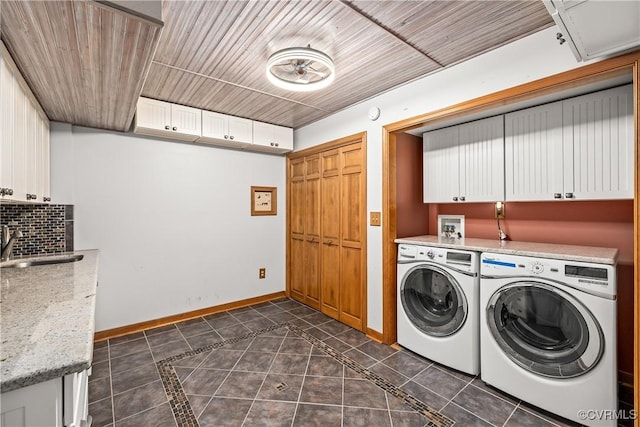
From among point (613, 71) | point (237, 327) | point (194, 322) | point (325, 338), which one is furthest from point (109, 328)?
point (613, 71)

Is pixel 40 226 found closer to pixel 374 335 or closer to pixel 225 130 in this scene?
pixel 225 130

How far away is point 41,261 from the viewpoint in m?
2.36

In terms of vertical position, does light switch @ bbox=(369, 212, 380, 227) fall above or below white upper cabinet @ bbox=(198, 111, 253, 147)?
below

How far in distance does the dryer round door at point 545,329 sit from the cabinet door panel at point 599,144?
0.83m

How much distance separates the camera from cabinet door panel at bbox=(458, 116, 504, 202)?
2.52 meters

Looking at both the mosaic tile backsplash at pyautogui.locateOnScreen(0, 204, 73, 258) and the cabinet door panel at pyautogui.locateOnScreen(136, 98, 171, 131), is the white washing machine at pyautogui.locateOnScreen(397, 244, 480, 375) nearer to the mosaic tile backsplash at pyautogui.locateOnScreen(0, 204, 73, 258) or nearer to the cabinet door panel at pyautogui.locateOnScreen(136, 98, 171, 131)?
the cabinet door panel at pyautogui.locateOnScreen(136, 98, 171, 131)

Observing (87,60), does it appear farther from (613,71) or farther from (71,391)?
(613,71)

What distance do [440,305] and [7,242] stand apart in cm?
364

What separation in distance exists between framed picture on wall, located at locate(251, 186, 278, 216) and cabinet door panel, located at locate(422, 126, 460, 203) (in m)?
2.12

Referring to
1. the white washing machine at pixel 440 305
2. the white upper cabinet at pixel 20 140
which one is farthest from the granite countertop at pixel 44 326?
the white washing machine at pixel 440 305

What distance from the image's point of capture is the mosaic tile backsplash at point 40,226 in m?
2.55

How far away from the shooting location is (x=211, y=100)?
2959mm

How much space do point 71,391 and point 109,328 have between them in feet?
8.58

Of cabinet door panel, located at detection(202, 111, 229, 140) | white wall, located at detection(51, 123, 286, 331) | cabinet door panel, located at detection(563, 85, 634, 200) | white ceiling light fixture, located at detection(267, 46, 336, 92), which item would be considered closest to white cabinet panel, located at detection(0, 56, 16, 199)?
white wall, located at detection(51, 123, 286, 331)
